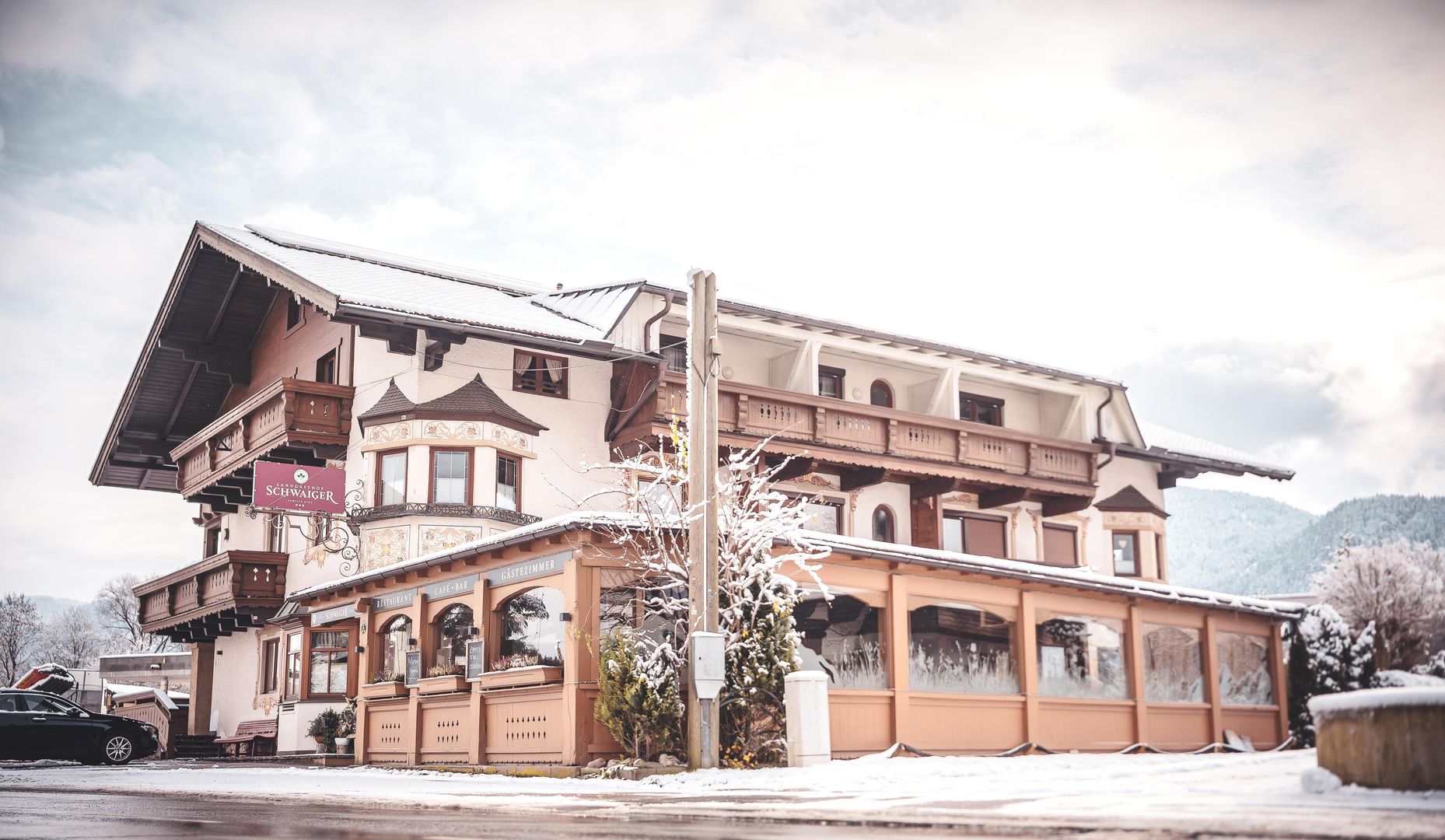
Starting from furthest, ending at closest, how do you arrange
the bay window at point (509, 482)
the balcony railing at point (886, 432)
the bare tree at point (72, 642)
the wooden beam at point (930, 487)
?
the bare tree at point (72, 642), the wooden beam at point (930, 487), the balcony railing at point (886, 432), the bay window at point (509, 482)

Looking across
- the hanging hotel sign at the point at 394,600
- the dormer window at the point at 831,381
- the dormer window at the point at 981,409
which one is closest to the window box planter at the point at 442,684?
the hanging hotel sign at the point at 394,600

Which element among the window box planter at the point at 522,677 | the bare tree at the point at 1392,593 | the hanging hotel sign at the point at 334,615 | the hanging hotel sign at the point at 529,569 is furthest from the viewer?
the bare tree at the point at 1392,593

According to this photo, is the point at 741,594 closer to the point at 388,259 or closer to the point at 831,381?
the point at 831,381

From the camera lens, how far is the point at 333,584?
80.4ft

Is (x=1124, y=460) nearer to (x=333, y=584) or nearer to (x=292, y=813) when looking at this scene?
(x=333, y=584)

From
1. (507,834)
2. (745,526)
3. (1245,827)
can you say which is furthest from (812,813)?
(745,526)

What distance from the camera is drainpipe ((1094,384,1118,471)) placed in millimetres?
34719

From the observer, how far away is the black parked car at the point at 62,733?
26.1 m

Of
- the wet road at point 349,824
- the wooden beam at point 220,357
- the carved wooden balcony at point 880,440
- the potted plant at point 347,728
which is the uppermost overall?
the wooden beam at point 220,357

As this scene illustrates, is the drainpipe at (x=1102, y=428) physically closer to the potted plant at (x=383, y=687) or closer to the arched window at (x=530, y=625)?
the arched window at (x=530, y=625)

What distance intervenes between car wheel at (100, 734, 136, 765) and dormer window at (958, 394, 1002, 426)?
1993cm

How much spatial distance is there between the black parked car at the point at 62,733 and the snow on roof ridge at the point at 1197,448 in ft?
82.1

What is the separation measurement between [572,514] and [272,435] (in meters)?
13.3

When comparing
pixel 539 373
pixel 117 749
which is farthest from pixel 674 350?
pixel 117 749
